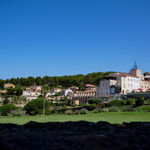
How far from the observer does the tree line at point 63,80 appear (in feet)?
385

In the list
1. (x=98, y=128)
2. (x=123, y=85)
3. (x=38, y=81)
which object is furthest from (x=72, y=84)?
(x=98, y=128)

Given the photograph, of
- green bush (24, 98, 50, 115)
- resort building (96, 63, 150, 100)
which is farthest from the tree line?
green bush (24, 98, 50, 115)

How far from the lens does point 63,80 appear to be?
12362 centimetres

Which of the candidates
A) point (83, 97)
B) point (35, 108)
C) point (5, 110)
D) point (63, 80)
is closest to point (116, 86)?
point (83, 97)

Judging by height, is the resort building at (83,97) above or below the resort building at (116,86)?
below

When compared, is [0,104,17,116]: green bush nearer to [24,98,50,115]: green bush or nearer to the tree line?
[24,98,50,115]: green bush

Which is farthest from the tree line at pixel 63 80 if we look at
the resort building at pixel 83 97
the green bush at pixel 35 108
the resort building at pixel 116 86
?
the green bush at pixel 35 108

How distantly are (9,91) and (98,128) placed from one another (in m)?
101

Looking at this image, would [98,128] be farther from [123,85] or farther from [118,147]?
[123,85]

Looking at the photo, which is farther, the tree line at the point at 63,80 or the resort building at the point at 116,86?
the tree line at the point at 63,80

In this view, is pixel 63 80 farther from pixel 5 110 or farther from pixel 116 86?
pixel 5 110

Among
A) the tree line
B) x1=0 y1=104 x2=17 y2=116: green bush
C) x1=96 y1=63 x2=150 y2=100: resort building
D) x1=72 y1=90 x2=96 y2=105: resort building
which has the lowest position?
x1=0 y1=104 x2=17 y2=116: green bush

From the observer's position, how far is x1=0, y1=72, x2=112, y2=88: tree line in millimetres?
117312

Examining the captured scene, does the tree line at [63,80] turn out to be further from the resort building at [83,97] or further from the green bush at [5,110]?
the green bush at [5,110]
